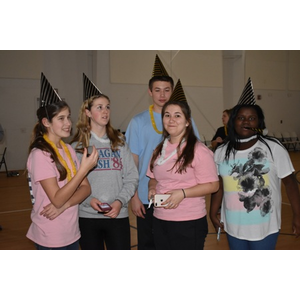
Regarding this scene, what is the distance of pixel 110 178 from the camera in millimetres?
2383

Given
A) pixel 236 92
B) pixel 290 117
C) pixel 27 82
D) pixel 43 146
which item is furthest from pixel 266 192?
pixel 290 117

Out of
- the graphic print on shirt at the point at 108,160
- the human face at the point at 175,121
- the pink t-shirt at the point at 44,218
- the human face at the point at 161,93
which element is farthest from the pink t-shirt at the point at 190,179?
the human face at the point at 161,93

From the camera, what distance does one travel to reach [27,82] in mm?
11688

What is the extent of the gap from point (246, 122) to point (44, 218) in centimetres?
140

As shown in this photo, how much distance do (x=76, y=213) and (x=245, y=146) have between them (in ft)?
3.82

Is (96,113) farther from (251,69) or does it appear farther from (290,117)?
(290,117)

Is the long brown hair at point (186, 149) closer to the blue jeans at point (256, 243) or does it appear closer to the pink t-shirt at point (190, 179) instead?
the pink t-shirt at point (190, 179)

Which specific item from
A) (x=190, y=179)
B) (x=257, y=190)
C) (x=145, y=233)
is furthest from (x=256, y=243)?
(x=145, y=233)

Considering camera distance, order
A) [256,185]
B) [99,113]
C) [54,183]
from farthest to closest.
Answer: [99,113]
[256,185]
[54,183]

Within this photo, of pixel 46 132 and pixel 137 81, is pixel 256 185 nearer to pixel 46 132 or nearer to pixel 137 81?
pixel 46 132

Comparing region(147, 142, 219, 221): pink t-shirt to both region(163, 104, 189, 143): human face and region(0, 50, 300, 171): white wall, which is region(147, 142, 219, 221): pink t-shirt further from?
region(0, 50, 300, 171): white wall

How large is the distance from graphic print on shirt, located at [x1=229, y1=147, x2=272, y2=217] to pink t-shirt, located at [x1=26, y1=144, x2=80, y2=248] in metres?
1.09

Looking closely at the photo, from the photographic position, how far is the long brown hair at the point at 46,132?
6.93 feet

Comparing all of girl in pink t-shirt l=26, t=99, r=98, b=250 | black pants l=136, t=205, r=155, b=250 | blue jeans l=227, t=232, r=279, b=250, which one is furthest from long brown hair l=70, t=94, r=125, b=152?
blue jeans l=227, t=232, r=279, b=250
